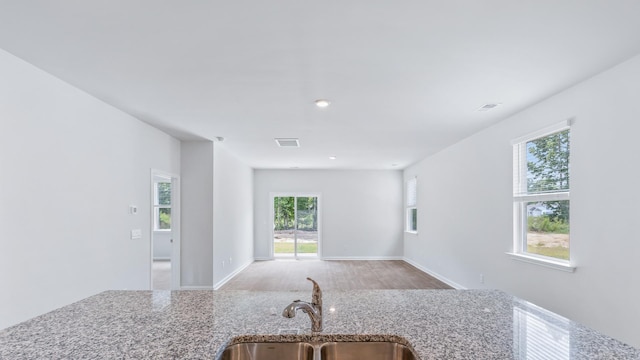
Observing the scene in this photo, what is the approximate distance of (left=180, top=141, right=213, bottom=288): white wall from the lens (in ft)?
19.0

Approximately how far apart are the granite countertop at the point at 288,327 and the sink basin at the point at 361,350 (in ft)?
0.10

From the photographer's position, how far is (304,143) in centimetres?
600

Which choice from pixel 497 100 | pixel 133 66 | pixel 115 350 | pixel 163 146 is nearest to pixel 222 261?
pixel 163 146

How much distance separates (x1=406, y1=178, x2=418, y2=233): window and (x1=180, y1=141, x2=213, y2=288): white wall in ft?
16.2

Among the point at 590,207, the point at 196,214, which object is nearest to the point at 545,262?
the point at 590,207

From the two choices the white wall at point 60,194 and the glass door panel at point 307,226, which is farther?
the glass door panel at point 307,226

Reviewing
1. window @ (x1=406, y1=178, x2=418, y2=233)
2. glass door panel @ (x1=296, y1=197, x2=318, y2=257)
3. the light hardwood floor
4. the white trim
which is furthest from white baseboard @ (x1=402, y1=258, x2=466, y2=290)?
the white trim

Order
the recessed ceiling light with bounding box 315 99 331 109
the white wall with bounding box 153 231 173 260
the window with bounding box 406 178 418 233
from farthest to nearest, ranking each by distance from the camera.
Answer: the white wall with bounding box 153 231 173 260 → the window with bounding box 406 178 418 233 → the recessed ceiling light with bounding box 315 99 331 109

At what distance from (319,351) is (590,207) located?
9.38 ft

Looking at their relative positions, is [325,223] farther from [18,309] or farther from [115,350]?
[115,350]

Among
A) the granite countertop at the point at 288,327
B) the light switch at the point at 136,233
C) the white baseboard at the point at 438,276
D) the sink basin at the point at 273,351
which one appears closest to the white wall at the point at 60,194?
the light switch at the point at 136,233

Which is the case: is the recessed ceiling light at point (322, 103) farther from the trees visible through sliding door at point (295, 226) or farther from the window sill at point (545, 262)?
the trees visible through sliding door at point (295, 226)

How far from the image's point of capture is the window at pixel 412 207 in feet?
29.2

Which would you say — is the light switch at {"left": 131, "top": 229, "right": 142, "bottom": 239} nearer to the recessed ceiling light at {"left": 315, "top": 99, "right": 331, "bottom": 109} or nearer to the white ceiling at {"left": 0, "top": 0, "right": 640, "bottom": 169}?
the white ceiling at {"left": 0, "top": 0, "right": 640, "bottom": 169}
